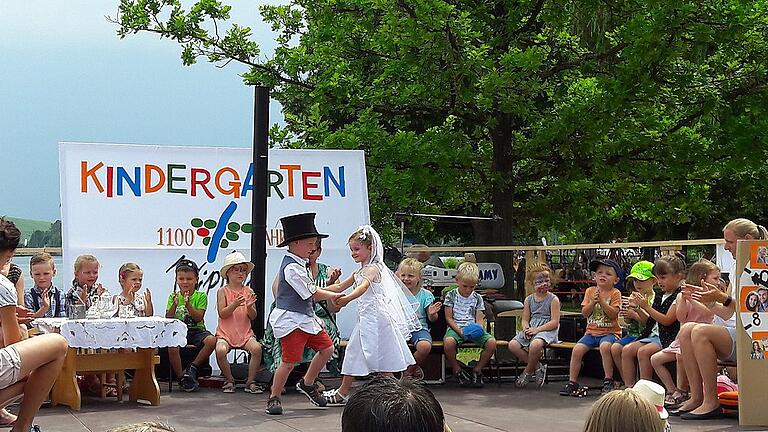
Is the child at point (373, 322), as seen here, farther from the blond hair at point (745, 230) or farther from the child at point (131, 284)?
the blond hair at point (745, 230)

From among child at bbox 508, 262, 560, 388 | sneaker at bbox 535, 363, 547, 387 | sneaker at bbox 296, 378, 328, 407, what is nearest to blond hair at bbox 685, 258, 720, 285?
child at bbox 508, 262, 560, 388

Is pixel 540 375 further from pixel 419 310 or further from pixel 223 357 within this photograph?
pixel 223 357

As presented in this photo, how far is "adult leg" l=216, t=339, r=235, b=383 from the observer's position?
10.1 metres

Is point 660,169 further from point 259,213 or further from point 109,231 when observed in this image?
point 109,231

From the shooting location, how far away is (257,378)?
33.7 ft

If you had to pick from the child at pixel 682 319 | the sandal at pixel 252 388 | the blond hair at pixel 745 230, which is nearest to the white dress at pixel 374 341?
the sandal at pixel 252 388

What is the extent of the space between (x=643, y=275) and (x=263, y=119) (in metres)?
3.97

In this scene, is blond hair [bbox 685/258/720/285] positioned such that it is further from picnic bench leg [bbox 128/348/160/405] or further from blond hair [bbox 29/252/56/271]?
blond hair [bbox 29/252/56/271]

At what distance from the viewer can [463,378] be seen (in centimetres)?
1091

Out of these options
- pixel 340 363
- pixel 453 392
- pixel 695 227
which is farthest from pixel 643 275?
pixel 695 227

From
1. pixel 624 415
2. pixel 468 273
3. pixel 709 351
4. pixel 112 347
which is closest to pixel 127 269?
pixel 112 347

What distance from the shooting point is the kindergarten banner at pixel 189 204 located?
10.9 m

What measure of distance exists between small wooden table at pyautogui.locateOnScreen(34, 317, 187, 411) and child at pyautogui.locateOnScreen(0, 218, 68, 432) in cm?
228

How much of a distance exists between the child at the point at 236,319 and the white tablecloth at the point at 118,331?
112cm
